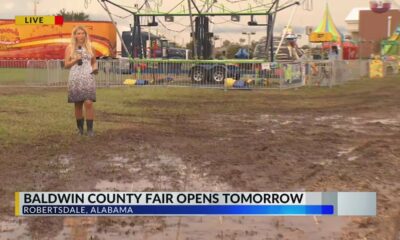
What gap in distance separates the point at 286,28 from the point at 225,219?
25.8 m

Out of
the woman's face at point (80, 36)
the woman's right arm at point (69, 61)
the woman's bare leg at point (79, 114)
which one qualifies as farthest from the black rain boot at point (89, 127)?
the woman's face at point (80, 36)

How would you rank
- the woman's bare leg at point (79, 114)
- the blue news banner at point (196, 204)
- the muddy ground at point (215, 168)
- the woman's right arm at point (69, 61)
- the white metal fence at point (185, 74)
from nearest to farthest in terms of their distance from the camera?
the blue news banner at point (196, 204) → the muddy ground at point (215, 168) → the woman's right arm at point (69, 61) → the woman's bare leg at point (79, 114) → the white metal fence at point (185, 74)

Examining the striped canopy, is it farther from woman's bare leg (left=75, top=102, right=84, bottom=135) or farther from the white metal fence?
woman's bare leg (left=75, top=102, right=84, bottom=135)

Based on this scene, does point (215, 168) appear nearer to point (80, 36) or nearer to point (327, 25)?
point (80, 36)

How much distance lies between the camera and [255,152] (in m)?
8.98

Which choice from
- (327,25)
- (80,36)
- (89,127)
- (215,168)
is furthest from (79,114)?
(327,25)

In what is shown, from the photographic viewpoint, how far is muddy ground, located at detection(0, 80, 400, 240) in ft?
16.6

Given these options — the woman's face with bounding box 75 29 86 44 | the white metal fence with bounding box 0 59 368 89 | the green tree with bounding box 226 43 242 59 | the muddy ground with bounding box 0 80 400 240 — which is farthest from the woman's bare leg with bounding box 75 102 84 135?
the green tree with bounding box 226 43 242 59

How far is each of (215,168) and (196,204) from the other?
127 inches

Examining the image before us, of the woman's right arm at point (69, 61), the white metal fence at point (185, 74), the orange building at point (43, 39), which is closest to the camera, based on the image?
the woman's right arm at point (69, 61)

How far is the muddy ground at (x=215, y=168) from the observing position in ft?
16.6

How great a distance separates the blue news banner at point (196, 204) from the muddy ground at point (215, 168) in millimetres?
399

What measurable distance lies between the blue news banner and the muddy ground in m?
0.40

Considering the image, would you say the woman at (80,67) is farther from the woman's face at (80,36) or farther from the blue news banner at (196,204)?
the blue news banner at (196,204)
